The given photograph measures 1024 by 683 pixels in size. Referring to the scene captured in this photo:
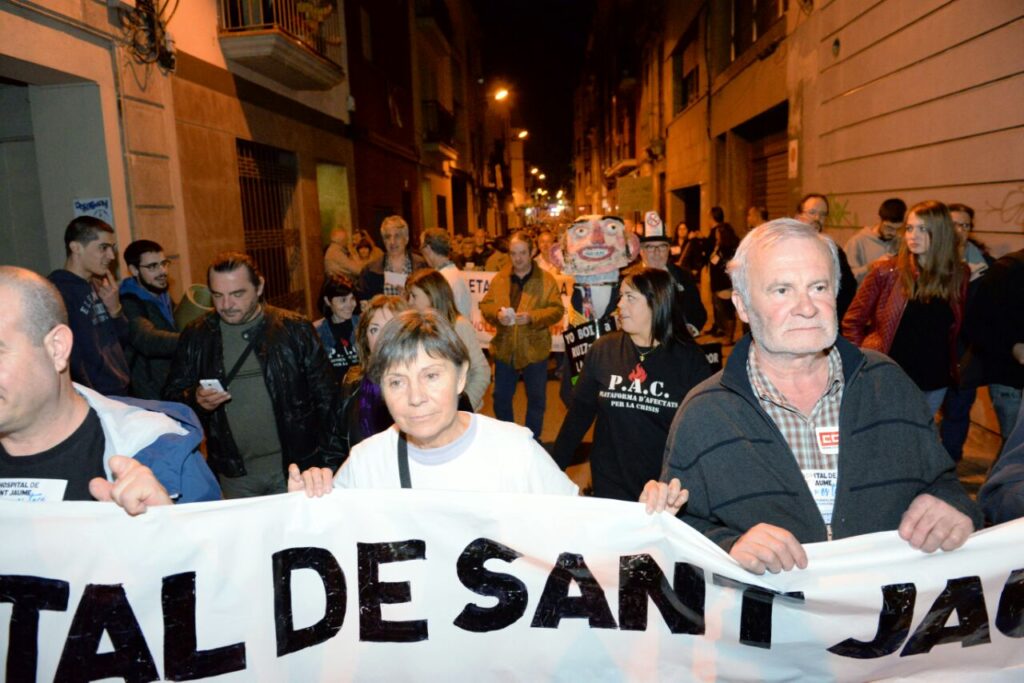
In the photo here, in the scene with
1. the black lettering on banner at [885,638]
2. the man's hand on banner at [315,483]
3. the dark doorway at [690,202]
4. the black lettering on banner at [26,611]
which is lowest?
the black lettering on banner at [885,638]

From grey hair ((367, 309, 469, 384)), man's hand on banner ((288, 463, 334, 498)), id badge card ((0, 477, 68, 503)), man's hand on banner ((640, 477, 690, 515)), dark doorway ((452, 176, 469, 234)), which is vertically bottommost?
man's hand on banner ((640, 477, 690, 515))

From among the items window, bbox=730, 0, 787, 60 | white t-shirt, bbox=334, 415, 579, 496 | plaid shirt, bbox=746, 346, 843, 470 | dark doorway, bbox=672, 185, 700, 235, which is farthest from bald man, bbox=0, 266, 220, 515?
dark doorway, bbox=672, 185, 700, 235

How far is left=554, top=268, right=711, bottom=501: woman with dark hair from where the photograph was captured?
3605mm

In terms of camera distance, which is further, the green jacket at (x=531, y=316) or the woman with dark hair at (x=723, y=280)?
the woman with dark hair at (x=723, y=280)

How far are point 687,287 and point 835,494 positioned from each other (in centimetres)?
449

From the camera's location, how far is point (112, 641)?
2096 mm

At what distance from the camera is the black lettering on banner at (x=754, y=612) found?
6.77 feet

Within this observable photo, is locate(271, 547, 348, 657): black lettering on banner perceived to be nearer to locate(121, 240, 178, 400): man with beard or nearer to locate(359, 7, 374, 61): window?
locate(121, 240, 178, 400): man with beard

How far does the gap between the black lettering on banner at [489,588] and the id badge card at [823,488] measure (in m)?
0.89

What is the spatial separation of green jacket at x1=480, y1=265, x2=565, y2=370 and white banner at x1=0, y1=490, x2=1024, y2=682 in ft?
14.6

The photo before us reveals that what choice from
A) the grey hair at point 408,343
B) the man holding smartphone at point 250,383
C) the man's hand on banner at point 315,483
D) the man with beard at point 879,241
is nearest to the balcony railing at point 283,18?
the man holding smartphone at point 250,383

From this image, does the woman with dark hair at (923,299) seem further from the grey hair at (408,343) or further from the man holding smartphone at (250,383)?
the man holding smartphone at (250,383)

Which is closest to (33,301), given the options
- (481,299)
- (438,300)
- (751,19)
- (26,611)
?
(26,611)

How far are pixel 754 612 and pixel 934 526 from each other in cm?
54
